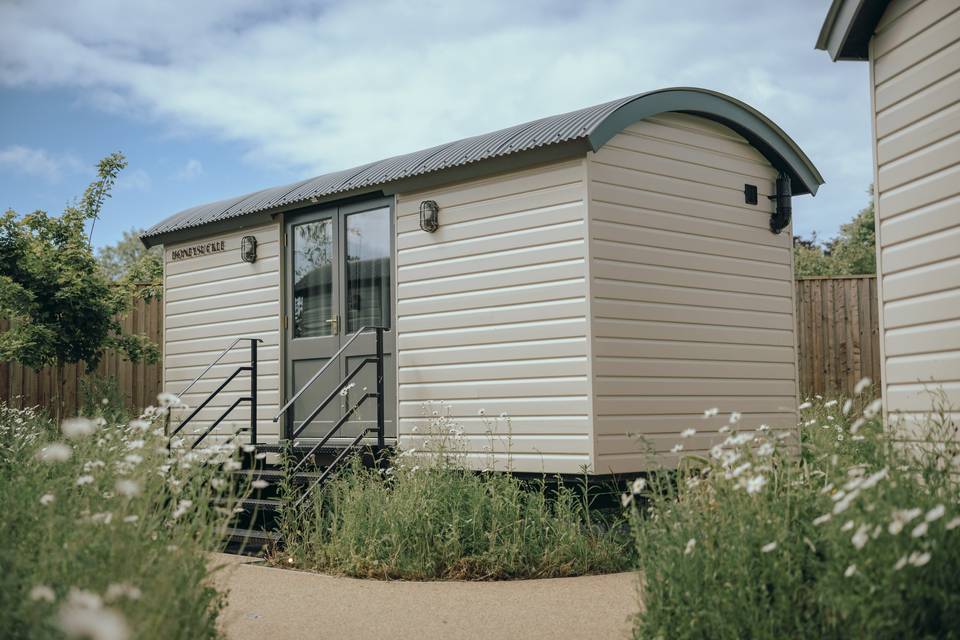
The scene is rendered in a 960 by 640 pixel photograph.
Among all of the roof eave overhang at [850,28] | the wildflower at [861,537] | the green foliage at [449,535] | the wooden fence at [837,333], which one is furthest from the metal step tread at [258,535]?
the wooden fence at [837,333]

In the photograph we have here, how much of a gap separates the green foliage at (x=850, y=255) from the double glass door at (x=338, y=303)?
1257cm

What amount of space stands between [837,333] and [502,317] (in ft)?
21.8

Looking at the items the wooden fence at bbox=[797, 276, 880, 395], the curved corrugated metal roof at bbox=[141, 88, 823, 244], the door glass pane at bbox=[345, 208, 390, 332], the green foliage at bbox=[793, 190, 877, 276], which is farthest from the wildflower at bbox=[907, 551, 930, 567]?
the green foliage at bbox=[793, 190, 877, 276]

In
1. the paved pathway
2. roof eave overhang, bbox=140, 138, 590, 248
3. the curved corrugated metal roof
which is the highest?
the curved corrugated metal roof

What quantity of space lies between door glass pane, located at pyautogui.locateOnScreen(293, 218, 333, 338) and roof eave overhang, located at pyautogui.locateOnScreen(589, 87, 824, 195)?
122 inches

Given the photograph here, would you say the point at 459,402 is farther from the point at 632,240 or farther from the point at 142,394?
the point at 142,394

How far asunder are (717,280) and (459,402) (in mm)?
2335

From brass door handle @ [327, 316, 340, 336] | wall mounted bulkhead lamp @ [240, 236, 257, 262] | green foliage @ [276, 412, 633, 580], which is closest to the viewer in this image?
green foliage @ [276, 412, 633, 580]

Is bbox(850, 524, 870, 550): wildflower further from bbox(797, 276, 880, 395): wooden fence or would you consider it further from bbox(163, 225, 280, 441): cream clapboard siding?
bbox(797, 276, 880, 395): wooden fence

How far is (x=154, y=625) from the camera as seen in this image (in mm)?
2607

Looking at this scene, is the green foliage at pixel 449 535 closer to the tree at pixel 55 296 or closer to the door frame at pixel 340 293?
the door frame at pixel 340 293

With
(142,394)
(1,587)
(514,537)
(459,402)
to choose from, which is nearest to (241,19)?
(142,394)

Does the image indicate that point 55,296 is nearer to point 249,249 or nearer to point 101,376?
point 101,376

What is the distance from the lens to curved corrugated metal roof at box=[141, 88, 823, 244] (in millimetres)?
6562
